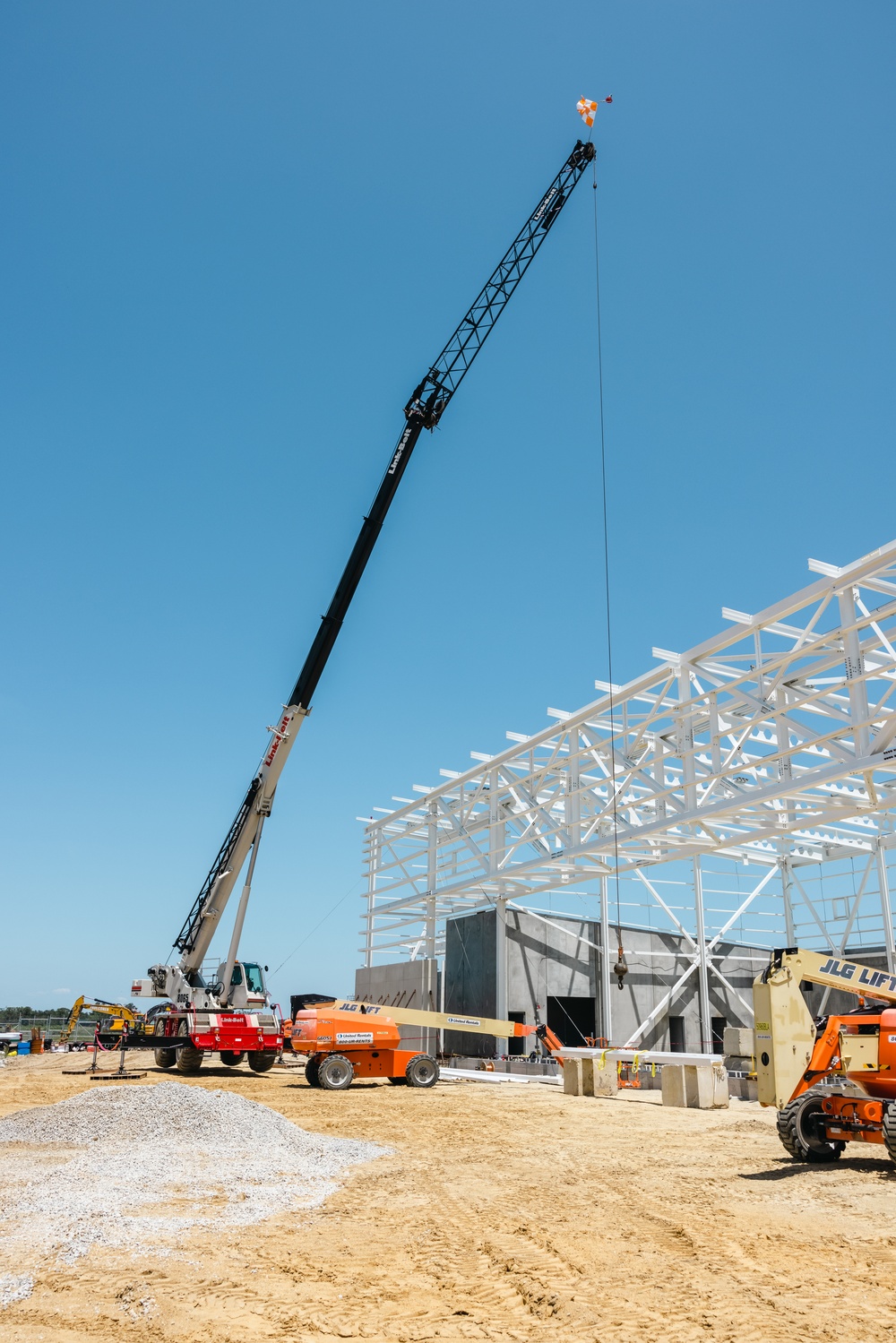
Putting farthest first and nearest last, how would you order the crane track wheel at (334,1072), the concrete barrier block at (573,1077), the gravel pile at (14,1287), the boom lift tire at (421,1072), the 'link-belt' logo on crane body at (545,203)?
the 'link-belt' logo on crane body at (545,203) < the boom lift tire at (421,1072) < the concrete barrier block at (573,1077) < the crane track wheel at (334,1072) < the gravel pile at (14,1287)

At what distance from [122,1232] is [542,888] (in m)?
21.5

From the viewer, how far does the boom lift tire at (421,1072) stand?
21672 mm

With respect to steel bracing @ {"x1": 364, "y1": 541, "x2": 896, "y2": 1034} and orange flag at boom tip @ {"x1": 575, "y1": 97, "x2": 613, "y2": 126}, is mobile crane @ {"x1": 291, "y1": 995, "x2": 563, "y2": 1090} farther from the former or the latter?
orange flag at boom tip @ {"x1": 575, "y1": 97, "x2": 613, "y2": 126}

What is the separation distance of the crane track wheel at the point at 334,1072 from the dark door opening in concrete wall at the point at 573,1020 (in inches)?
452

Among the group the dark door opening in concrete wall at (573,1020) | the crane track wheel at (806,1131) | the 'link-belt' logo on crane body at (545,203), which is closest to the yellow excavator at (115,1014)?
the dark door opening in concrete wall at (573,1020)

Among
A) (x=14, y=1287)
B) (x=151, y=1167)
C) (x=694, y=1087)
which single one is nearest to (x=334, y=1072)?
(x=694, y=1087)

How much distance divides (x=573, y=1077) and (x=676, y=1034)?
1081cm

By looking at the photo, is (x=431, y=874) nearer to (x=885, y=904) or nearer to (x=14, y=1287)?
(x=885, y=904)

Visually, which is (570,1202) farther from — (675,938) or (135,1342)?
(675,938)

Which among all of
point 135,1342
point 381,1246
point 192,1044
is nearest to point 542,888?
point 192,1044

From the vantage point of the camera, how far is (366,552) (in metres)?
23.7

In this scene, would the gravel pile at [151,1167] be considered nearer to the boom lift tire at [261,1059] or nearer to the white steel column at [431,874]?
the boom lift tire at [261,1059]

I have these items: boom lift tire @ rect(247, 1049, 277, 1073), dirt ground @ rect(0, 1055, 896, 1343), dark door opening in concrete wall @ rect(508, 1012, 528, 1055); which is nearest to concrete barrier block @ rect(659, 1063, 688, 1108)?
dirt ground @ rect(0, 1055, 896, 1343)

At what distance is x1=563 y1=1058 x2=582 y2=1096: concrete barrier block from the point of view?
70.6 feet
